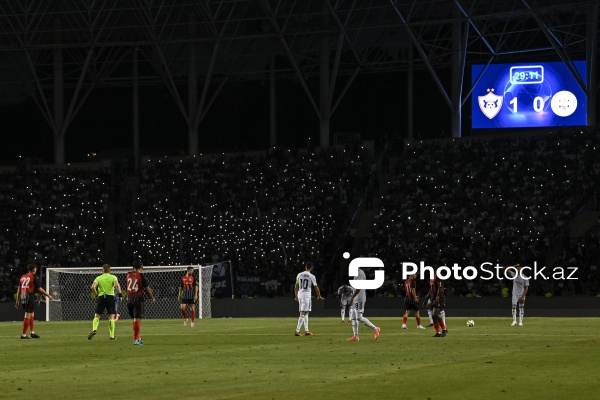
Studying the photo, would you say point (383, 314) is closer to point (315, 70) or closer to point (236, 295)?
point (236, 295)

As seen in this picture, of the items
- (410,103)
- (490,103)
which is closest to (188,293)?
(490,103)

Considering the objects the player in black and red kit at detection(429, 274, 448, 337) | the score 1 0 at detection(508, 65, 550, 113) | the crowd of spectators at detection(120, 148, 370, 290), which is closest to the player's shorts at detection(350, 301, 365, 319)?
the player in black and red kit at detection(429, 274, 448, 337)

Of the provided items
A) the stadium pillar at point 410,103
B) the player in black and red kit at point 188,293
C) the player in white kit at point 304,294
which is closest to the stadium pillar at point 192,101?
the stadium pillar at point 410,103

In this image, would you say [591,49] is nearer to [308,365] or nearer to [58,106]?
[58,106]

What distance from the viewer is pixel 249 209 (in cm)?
6138

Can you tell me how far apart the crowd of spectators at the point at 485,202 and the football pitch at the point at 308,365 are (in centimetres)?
1627

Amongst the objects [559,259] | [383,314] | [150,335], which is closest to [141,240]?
[383,314]

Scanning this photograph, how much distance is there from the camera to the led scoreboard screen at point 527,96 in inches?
2469

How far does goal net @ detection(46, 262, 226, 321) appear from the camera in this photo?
49344 millimetres

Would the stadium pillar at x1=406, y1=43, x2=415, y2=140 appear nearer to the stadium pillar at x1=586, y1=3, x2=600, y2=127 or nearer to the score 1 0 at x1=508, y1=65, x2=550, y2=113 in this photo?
the score 1 0 at x1=508, y1=65, x2=550, y2=113

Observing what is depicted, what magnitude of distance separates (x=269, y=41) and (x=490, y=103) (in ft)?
43.2

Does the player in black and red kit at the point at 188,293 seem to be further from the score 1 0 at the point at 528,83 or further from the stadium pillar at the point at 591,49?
the score 1 0 at the point at 528,83

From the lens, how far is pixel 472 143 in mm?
A: 60750

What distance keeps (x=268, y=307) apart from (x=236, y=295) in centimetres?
303
